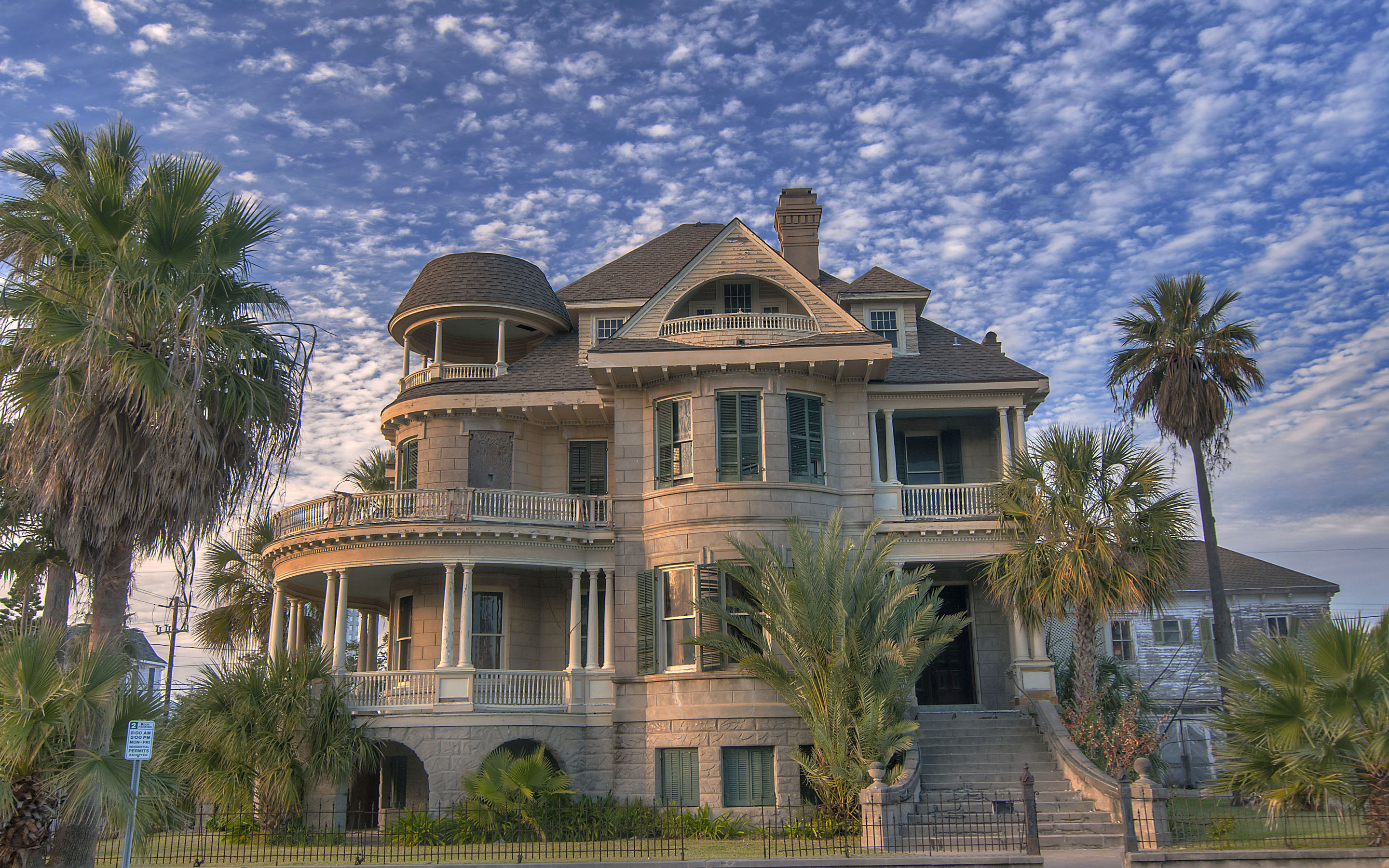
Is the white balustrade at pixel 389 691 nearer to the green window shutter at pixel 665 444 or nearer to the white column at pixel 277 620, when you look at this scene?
the white column at pixel 277 620

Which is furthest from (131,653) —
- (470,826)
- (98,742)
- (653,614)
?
(653,614)

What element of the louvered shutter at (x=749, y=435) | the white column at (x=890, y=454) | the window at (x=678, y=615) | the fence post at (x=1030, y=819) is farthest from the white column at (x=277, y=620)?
the fence post at (x=1030, y=819)

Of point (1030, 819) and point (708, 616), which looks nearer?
point (1030, 819)

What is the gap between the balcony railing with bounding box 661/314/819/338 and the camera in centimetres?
2597

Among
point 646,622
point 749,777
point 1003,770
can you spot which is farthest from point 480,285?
point 1003,770

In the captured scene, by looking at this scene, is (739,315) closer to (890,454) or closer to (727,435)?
(727,435)

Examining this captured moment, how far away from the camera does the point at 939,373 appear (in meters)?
27.6

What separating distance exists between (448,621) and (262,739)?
4.73 metres

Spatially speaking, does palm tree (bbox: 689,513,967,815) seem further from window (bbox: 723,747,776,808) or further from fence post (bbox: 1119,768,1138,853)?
fence post (bbox: 1119,768,1138,853)

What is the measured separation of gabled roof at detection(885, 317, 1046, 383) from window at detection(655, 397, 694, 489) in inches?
211

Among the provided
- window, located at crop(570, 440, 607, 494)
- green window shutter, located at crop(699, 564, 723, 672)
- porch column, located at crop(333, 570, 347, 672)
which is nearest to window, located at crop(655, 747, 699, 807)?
green window shutter, located at crop(699, 564, 723, 672)

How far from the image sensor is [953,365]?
2803 cm

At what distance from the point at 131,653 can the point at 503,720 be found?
31.4 ft

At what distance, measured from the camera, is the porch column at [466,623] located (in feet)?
80.1
